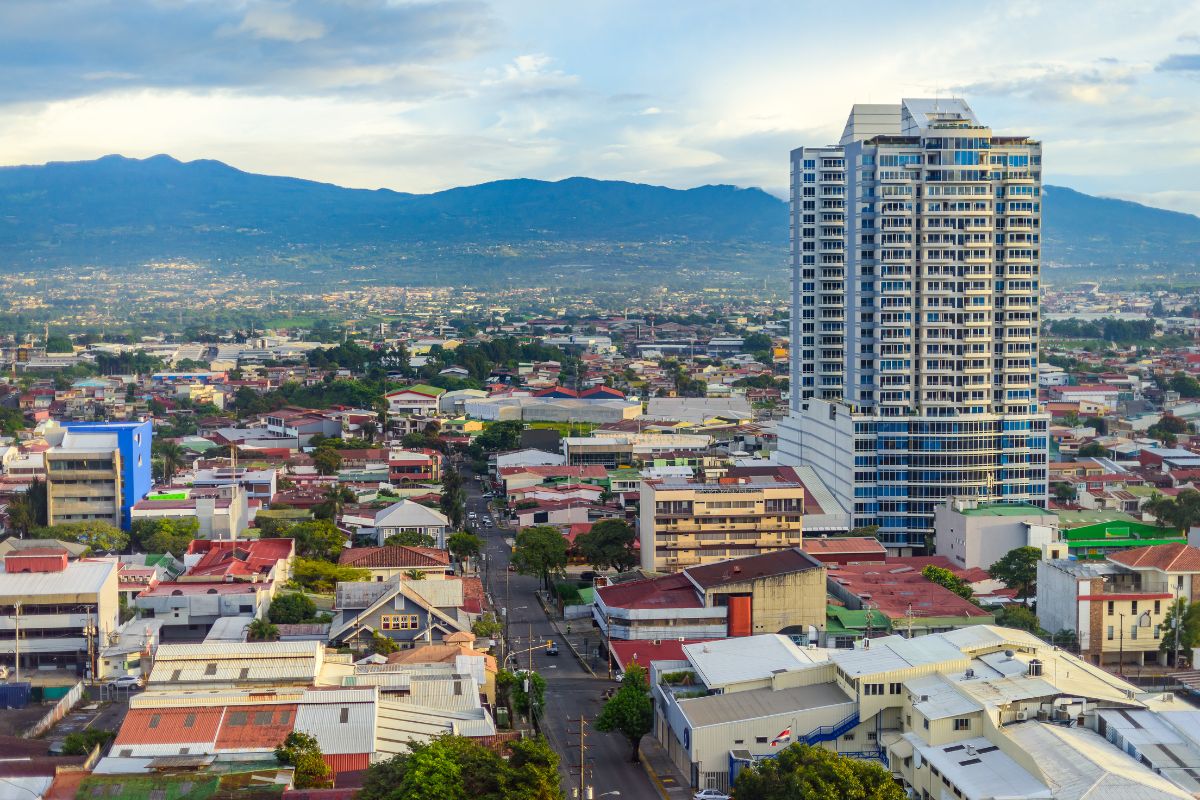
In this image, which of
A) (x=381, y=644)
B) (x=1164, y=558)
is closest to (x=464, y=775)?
(x=381, y=644)

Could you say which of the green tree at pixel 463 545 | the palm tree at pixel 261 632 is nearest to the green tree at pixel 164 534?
the green tree at pixel 463 545

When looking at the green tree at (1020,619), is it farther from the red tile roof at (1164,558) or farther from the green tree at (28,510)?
the green tree at (28,510)

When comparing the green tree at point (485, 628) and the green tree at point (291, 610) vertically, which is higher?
the green tree at point (291, 610)

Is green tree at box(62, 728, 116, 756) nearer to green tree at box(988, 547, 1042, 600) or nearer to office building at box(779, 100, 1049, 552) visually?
green tree at box(988, 547, 1042, 600)

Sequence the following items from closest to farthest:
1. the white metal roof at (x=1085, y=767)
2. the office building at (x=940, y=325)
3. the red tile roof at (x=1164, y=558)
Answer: the white metal roof at (x=1085, y=767), the red tile roof at (x=1164, y=558), the office building at (x=940, y=325)

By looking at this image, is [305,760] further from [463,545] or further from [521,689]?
[463,545]

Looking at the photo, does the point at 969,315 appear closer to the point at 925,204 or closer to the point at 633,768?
the point at 925,204

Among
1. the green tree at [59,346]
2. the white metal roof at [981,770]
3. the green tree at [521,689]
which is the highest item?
the green tree at [59,346]
